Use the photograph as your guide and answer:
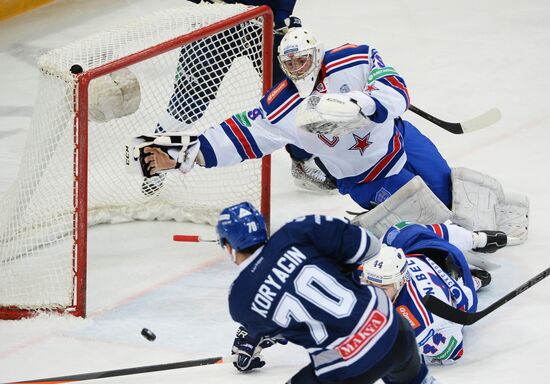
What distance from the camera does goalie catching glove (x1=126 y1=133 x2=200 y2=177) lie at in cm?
455

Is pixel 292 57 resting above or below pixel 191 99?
above

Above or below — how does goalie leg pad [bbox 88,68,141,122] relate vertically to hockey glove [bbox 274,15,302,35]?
above

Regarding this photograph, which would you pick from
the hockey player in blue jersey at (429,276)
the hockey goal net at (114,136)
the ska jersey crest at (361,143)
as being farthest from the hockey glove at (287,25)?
the hockey player in blue jersey at (429,276)

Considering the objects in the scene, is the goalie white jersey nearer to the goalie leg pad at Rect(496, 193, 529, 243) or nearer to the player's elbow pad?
the player's elbow pad

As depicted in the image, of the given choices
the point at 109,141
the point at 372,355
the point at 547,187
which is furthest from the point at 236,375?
the point at 547,187

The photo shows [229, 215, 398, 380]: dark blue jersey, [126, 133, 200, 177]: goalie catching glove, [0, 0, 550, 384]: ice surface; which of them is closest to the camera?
[229, 215, 398, 380]: dark blue jersey

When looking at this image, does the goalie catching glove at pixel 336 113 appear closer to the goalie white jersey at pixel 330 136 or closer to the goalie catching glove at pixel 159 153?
the goalie white jersey at pixel 330 136

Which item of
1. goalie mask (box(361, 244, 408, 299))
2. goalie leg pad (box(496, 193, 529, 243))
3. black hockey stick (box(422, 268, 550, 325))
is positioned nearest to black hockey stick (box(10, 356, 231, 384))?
goalie mask (box(361, 244, 408, 299))

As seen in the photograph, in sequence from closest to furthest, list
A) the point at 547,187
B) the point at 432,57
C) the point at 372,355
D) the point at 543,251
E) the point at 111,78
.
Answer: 1. the point at 372,355
2. the point at 111,78
3. the point at 543,251
4. the point at 547,187
5. the point at 432,57

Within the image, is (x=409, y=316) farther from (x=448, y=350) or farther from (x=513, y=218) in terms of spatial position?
(x=513, y=218)

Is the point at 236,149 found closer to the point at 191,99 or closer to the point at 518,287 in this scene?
the point at 191,99

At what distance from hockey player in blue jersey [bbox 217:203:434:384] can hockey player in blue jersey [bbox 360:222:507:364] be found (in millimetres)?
429

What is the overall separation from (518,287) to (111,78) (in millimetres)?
1570

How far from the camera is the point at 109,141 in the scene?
5.23m
